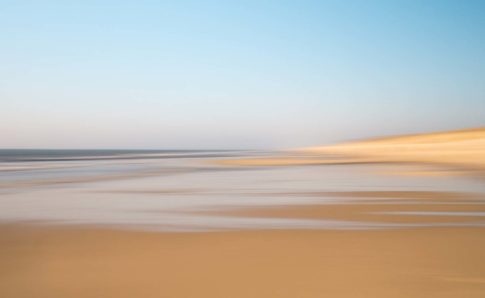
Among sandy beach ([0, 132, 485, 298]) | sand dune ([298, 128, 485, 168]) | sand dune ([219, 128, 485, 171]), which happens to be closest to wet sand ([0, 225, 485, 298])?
sandy beach ([0, 132, 485, 298])

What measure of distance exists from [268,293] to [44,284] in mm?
1537

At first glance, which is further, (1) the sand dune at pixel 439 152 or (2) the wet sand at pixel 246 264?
(1) the sand dune at pixel 439 152

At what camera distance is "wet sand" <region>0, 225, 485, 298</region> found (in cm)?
268

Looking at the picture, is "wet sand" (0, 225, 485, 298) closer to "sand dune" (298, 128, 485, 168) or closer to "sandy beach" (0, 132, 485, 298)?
"sandy beach" (0, 132, 485, 298)

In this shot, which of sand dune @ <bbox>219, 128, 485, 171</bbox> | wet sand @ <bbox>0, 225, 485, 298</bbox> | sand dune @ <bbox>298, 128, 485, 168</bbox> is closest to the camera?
wet sand @ <bbox>0, 225, 485, 298</bbox>

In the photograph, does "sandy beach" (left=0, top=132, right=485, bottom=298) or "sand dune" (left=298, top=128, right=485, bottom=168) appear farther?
"sand dune" (left=298, top=128, right=485, bottom=168)

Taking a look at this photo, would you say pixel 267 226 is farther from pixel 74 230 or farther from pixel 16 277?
pixel 16 277

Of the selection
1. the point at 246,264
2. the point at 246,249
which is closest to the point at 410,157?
the point at 246,249

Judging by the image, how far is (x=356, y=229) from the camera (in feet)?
14.0

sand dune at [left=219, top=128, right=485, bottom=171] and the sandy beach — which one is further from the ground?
sand dune at [left=219, top=128, right=485, bottom=171]

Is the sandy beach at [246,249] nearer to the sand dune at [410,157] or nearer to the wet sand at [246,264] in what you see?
the wet sand at [246,264]

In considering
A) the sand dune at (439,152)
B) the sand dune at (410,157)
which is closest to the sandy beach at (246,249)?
the sand dune at (410,157)

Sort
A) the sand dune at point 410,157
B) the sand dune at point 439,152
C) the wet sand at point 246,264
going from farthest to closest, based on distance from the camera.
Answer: the sand dune at point 439,152, the sand dune at point 410,157, the wet sand at point 246,264

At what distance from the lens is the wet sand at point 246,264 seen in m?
2.68
